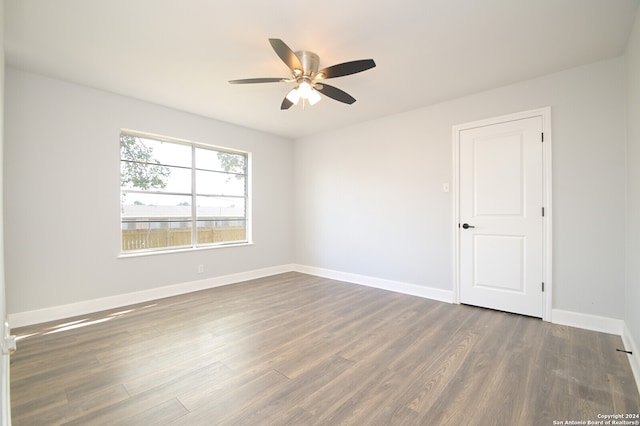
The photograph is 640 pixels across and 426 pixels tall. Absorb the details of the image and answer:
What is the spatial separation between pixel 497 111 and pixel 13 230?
546 cm

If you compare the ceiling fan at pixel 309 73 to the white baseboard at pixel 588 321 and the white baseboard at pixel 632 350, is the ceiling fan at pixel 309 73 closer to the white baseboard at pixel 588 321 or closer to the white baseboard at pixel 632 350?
the white baseboard at pixel 632 350

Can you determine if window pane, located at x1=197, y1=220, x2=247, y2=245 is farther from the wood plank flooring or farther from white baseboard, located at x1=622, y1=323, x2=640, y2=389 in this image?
white baseboard, located at x1=622, y1=323, x2=640, y2=389

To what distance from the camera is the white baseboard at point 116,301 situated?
2922 millimetres

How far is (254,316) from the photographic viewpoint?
3.15m

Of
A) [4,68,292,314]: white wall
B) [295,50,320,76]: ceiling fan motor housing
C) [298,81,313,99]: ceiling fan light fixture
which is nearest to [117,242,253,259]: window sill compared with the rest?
[4,68,292,314]: white wall

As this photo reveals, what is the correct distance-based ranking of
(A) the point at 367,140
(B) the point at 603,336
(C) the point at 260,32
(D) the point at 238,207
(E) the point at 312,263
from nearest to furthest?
(C) the point at 260,32
(B) the point at 603,336
(A) the point at 367,140
(D) the point at 238,207
(E) the point at 312,263

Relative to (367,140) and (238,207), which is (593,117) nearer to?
(367,140)

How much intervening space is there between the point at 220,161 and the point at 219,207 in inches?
30.9

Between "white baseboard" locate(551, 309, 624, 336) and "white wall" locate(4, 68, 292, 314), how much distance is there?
15.3 feet

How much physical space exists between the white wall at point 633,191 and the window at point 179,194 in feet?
15.7

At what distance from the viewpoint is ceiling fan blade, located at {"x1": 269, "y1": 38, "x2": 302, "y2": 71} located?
1946 millimetres

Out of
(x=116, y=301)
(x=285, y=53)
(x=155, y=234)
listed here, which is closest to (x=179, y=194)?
(x=155, y=234)

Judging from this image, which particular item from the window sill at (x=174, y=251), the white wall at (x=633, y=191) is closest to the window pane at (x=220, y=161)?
the window sill at (x=174, y=251)

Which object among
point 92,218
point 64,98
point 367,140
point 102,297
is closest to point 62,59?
point 64,98
